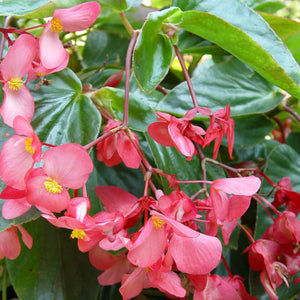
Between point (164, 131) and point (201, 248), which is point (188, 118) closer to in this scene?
point (164, 131)

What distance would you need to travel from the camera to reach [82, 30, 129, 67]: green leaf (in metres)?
0.72

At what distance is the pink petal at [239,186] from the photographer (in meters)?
0.34

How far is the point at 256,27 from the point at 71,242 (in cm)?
42

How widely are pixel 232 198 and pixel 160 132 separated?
4.2 inches

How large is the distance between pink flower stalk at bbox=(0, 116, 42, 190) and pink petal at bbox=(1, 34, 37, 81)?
100 millimetres

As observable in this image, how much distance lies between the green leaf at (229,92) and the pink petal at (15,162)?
217 mm

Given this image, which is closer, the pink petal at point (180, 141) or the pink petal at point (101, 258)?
the pink petal at point (180, 141)

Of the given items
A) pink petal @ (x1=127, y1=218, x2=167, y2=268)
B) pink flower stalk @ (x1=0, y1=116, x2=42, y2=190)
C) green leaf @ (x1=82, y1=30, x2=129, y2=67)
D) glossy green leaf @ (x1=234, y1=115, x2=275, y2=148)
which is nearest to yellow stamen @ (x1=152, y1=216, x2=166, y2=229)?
pink petal @ (x1=127, y1=218, x2=167, y2=268)

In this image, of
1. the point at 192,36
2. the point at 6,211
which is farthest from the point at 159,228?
the point at 192,36

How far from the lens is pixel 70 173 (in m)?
0.33

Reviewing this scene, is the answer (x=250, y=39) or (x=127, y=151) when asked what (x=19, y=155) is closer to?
Answer: (x=127, y=151)

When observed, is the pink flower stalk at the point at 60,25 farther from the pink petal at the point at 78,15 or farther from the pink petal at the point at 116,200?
the pink petal at the point at 116,200

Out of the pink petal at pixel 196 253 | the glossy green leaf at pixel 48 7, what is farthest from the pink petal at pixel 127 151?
the glossy green leaf at pixel 48 7

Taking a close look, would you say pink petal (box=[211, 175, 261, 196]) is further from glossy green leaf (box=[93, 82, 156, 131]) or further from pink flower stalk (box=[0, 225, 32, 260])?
pink flower stalk (box=[0, 225, 32, 260])
